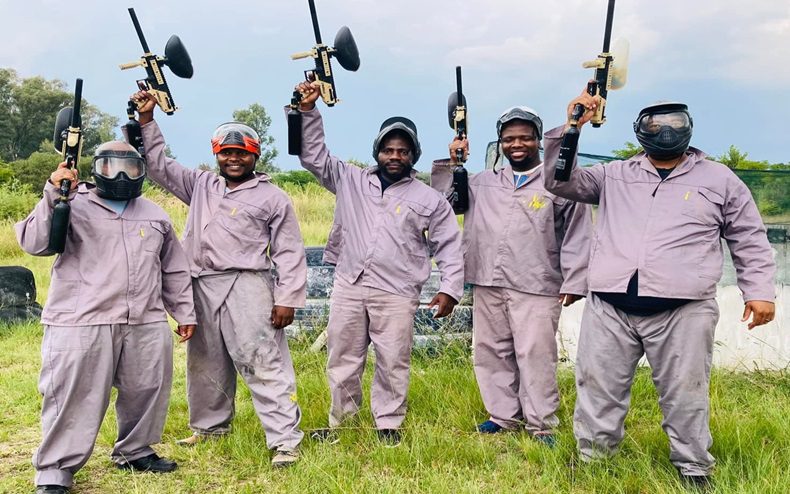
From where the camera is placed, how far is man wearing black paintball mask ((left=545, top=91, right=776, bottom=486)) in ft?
12.8

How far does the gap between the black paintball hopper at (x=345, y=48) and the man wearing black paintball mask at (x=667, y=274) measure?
60.1 inches

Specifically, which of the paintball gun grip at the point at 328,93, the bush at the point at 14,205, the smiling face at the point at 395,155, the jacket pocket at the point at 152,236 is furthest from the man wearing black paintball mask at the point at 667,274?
the bush at the point at 14,205

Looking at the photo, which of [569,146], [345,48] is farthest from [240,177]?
[569,146]

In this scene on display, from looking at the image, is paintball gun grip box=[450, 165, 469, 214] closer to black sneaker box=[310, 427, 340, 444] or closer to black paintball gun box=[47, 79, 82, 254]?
black sneaker box=[310, 427, 340, 444]

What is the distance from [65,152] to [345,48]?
186 centimetres

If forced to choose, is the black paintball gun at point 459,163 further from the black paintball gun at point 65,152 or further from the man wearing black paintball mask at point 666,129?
the black paintball gun at point 65,152

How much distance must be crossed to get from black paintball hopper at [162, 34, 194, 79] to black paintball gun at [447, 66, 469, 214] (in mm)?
1861

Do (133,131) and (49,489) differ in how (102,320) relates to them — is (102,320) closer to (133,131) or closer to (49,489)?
(49,489)

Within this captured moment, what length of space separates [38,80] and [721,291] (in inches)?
1512

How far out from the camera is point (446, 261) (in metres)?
4.81

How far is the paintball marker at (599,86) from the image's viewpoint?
13.0ft

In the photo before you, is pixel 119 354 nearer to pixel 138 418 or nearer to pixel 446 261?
pixel 138 418

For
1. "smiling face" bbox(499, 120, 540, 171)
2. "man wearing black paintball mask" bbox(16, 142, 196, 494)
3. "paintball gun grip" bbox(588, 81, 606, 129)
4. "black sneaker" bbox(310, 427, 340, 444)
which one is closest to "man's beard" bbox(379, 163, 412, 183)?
"smiling face" bbox(499, 120, 540, 171)

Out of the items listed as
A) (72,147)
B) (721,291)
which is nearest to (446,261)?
(72,147)
